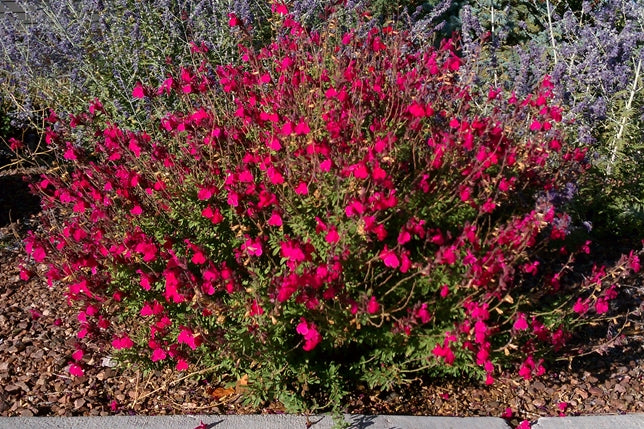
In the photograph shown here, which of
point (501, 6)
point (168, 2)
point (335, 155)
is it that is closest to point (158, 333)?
point (335, 155)

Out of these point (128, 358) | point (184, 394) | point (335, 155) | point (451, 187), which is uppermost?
point (335, 155)

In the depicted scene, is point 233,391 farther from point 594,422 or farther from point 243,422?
point 594,422

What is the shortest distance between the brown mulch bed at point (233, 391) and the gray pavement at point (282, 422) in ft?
0.44

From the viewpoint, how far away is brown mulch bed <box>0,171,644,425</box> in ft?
10.5

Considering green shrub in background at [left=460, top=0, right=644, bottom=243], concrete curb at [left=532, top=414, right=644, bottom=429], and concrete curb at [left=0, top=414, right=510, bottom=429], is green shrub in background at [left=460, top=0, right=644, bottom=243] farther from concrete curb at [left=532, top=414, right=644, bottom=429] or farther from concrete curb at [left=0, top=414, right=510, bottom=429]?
concrete curb at [left=0, top=414, right=510, bottom=429]

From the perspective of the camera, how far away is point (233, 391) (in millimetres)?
3258

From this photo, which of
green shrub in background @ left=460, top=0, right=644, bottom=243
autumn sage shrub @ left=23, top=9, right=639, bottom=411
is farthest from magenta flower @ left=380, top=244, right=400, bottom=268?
green shrub in background @ left=460, top=0, right=644, bottom=243

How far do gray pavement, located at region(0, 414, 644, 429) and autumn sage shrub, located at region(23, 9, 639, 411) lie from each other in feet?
0.30

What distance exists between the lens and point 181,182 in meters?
3.25

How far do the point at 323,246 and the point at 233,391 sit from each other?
85cm

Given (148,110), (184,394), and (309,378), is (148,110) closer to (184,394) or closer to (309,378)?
(184,394)

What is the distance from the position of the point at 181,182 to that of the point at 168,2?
277cm

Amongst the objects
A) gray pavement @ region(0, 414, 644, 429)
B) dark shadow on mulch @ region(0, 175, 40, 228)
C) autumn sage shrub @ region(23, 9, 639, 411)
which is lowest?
dark shadow on mulch @ region(0, 175, 40, 228)

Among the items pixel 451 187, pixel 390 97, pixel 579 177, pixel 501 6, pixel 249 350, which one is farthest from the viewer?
pixel 501 6
